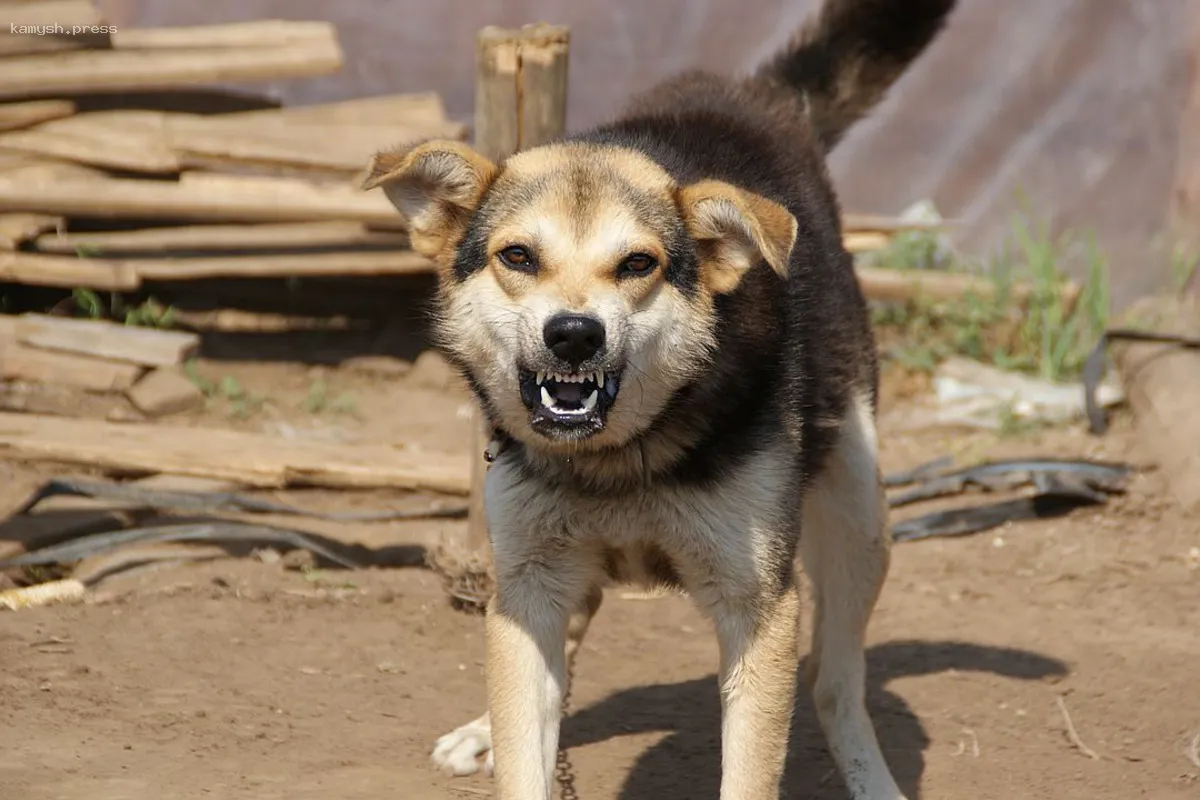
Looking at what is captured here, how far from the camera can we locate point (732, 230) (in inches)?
148

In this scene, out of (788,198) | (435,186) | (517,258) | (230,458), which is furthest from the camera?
(230,458)

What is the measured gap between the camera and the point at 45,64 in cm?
801

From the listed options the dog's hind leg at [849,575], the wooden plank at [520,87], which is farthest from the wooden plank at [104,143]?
the dog's hind leg at [849,575]

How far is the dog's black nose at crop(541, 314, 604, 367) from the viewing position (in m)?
3.38

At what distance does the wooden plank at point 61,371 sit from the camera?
24.7 ft

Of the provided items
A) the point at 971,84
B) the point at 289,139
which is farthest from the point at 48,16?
the point at 971,84

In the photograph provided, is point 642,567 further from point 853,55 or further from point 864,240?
point 864,240

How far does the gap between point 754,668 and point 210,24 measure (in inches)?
276

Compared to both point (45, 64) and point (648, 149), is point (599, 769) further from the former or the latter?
point (45, 64)

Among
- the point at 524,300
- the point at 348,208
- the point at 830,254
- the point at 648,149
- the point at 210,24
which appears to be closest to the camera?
the point at 524,300

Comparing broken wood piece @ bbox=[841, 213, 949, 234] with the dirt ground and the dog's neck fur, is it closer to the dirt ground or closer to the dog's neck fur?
the dirt ground

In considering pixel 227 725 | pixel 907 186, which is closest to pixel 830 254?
pixel 227 725

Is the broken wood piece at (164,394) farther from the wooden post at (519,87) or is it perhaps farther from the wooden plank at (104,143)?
the wooden post at (519,87)

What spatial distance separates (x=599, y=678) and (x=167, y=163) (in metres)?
4.11
